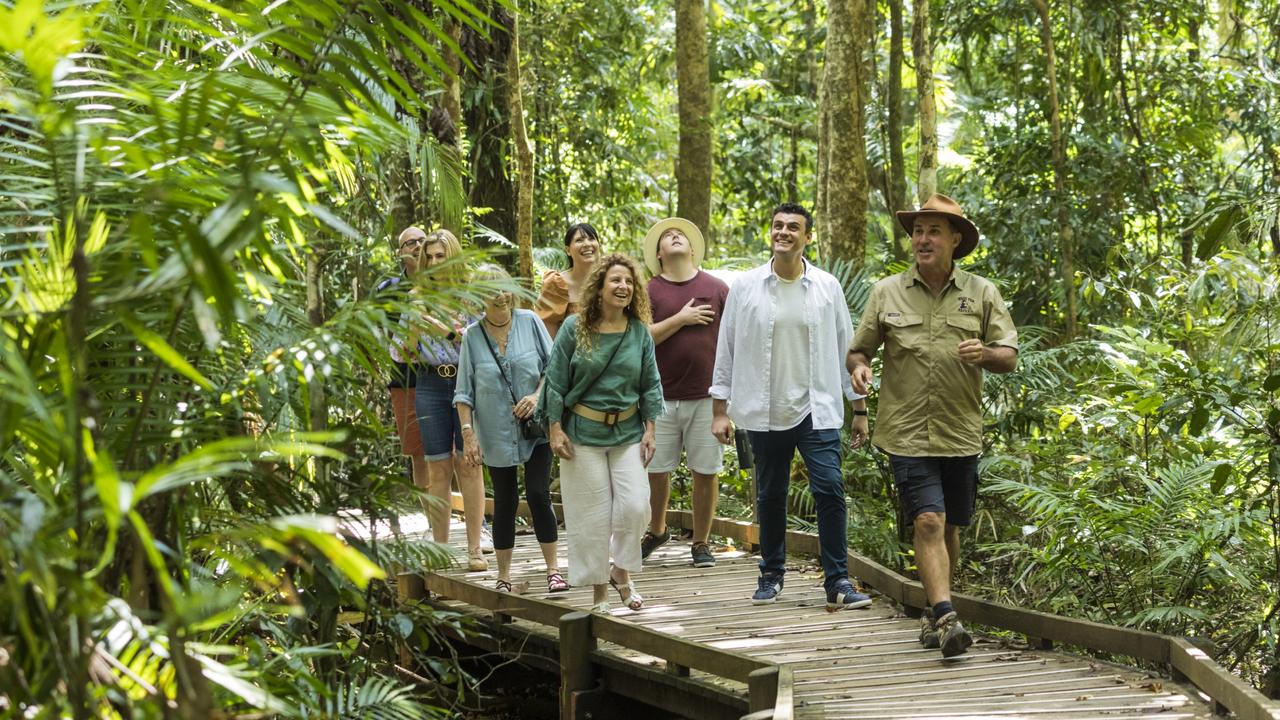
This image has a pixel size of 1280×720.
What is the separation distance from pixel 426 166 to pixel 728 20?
1056cm

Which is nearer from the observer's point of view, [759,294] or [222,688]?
[222,688]

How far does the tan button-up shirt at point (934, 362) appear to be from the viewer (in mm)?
5969

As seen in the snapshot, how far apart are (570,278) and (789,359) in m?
1.87

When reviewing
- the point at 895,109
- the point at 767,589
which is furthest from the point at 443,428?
the point at 895,109

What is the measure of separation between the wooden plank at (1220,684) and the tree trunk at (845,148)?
17.0ft

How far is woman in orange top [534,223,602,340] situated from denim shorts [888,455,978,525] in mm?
2485

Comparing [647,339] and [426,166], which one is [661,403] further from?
[426,166]

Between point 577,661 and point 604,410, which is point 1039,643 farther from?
point 604,410

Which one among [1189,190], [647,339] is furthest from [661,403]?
[1189,190]

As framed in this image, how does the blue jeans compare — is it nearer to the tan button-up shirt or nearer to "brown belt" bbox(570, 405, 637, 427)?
the tan button-up shirt

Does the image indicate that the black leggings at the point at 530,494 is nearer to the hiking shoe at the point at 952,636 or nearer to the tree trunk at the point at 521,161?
the hiking shoe at the point at 952,636

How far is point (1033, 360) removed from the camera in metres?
8.80

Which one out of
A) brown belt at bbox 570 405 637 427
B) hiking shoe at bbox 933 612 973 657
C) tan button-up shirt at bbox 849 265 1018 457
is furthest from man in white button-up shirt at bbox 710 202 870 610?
hiking shoe at bbox 933 612 973 657

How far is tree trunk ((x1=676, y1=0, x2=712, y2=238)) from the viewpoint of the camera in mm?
13586
